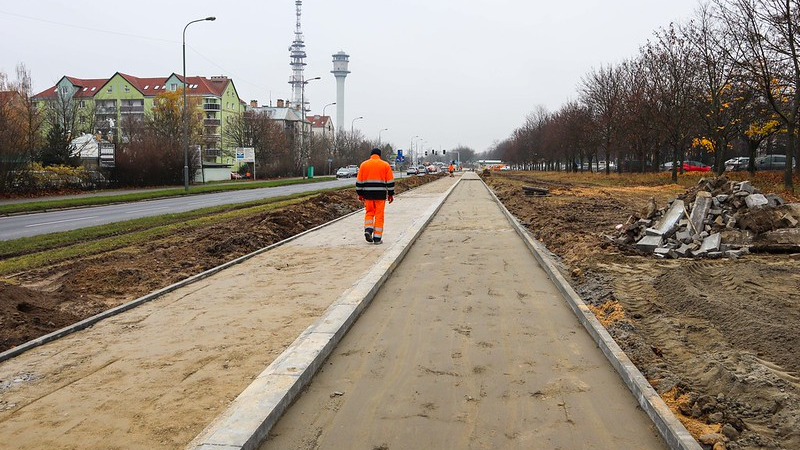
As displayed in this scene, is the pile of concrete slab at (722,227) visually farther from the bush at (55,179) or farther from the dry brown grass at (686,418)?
the bush at (55,179)

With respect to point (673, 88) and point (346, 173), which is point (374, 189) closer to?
point (673, 88)

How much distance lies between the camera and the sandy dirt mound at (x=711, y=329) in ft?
13.0

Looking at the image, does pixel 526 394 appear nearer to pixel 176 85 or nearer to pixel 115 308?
pixel 115 308

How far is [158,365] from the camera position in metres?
5.11

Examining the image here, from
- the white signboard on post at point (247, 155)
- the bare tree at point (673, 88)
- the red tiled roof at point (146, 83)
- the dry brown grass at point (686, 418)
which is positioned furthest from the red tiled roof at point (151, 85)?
the dry brown grass at point (686, 418)

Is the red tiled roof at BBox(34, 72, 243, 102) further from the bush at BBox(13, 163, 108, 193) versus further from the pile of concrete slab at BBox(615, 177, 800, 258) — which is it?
the pile of concrete slab at BBox(615, 177, 800, 258)

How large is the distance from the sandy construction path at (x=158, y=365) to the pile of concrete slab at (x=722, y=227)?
607 centimetres

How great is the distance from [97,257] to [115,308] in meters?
4.11

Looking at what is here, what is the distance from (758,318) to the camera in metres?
6.10

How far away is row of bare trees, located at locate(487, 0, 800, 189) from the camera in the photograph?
80.3ft

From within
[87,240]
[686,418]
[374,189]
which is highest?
[374,189]

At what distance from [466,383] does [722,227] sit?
326 inches

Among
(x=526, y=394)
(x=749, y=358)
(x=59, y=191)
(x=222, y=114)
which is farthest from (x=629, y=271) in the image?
(x=222, y=114)

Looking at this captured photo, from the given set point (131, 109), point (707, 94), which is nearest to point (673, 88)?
point (707, 94)
